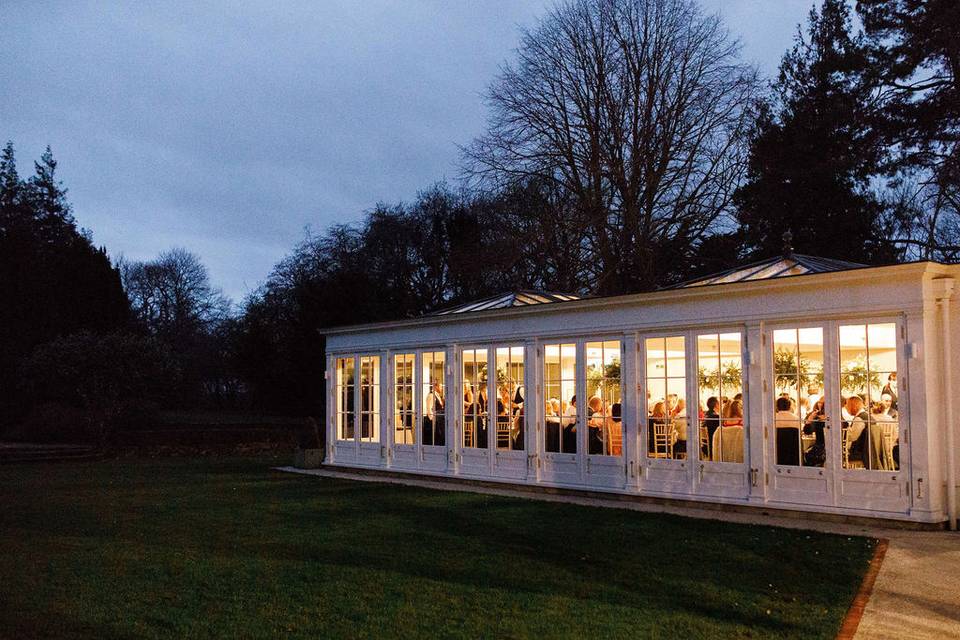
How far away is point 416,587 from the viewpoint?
656 cm

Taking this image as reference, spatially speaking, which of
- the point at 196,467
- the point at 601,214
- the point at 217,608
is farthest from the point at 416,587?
the point at 601,214

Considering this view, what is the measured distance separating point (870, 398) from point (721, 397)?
5.99 ft

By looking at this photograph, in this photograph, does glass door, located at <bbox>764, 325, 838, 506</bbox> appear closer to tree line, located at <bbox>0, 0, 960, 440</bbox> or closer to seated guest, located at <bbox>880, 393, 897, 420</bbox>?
seated guest, located at <bbox>880, 393, 897, 420</bbox>

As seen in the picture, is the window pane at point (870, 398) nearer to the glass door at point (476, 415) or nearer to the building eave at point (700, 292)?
the building eave at point (700, 292)

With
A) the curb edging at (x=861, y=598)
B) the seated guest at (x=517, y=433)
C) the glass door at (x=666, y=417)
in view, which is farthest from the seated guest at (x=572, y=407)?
the curb edging at (x=861, y=598)

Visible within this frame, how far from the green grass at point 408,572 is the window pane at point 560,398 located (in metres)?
1.61

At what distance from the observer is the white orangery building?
952 centimetres

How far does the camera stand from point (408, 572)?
23.4 feet

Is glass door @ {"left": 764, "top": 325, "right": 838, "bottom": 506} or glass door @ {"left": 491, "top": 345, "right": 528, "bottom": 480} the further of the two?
glass door @ {"left": 491, "top": 345, "right": 528, "bottom": 480}

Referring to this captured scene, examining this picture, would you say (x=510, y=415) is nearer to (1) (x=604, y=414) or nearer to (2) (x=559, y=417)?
(2) (x=559, y=417)

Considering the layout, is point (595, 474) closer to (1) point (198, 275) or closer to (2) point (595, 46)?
(2) point (595, 46)

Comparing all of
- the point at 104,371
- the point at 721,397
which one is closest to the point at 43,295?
the point at 104,371

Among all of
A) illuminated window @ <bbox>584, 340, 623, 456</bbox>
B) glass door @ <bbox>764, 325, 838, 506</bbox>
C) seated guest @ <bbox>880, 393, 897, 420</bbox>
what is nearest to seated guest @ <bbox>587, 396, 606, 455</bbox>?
illuminated window @ <bbox>584, 340, 623, 456</bbox>

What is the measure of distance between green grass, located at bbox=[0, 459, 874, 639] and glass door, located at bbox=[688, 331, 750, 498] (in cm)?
Result: 132
